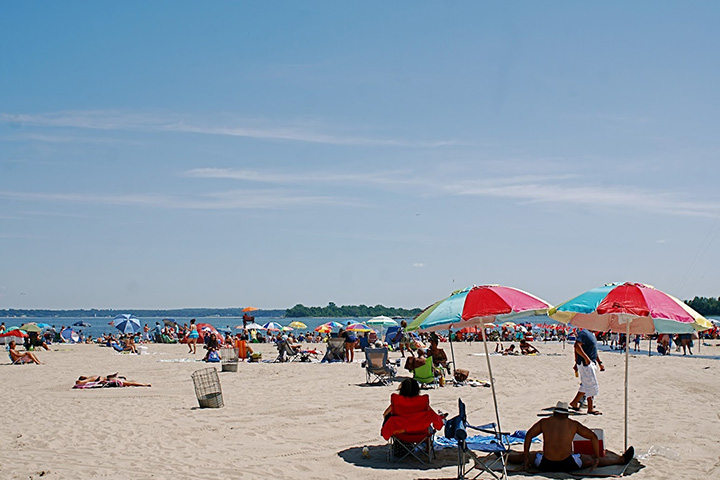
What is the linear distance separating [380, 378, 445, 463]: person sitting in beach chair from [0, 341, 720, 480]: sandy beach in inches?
6.2

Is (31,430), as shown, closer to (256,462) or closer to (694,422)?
(256,462)

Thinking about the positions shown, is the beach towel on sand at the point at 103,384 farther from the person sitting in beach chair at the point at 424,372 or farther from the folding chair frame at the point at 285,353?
the folding chair frame at the point at 285,353

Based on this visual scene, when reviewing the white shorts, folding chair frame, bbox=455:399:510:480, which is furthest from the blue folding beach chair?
the white shorts

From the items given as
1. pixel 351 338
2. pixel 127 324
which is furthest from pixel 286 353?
pixel 127 324

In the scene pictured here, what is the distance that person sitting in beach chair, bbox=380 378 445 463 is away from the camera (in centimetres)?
710

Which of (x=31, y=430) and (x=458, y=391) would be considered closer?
(x=31, y=430)

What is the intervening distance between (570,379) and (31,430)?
454 inches

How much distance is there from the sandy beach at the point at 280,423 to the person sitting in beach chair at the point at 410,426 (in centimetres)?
16

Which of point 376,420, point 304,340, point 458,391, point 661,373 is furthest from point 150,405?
point 304,340

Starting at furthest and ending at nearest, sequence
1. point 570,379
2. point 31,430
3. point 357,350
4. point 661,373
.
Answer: point 357,350, point 661,373, point 570,379, point 31,430

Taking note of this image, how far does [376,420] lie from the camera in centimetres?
951

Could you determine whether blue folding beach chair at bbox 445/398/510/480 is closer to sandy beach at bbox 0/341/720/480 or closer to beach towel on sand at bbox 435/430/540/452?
beach towel on sand at bbox 435/430/540/452

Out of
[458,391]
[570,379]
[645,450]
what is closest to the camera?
[645,450]

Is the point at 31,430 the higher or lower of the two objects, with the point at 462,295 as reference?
lower
